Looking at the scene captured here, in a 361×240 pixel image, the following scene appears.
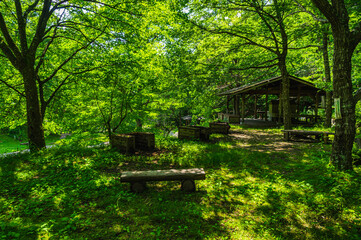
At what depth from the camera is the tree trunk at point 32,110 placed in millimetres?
6578

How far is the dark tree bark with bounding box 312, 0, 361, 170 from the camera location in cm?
469

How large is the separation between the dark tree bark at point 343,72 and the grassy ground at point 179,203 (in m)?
0.67

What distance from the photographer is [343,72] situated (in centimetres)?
483

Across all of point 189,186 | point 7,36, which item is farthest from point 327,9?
point 7,36

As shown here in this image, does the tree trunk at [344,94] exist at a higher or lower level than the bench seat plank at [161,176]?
higher

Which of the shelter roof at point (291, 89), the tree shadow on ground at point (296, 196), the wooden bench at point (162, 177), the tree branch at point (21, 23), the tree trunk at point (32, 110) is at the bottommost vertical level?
the tree shadow on ground at point (296, 196)

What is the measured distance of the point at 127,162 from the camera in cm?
684

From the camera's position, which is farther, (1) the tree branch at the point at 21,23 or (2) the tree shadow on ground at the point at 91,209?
(1) the tree branch at the point at 21,23

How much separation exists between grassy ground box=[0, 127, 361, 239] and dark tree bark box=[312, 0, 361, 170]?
0.67m

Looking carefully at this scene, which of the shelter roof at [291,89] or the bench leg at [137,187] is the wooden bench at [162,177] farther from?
the shelter roof at [291,89]

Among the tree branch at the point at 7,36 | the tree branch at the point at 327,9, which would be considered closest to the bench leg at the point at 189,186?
the tree branch at the point at 327,9

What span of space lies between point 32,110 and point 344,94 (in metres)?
10.4

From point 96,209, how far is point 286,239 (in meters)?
3.56

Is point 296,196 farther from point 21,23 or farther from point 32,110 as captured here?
point 21,23
